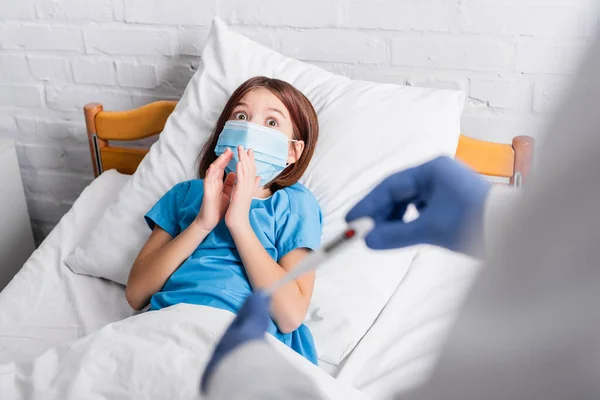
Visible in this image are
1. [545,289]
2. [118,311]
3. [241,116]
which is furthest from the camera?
[118,311]

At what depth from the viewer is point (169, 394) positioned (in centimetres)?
89

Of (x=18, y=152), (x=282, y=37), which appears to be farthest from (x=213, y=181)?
(x=18, y=152)

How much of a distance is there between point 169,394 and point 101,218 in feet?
2.20

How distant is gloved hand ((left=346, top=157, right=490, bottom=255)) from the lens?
483 millimetres

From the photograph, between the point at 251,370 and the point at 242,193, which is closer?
the point at 251,370

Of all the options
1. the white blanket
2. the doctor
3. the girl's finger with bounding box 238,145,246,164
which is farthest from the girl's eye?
the doctor

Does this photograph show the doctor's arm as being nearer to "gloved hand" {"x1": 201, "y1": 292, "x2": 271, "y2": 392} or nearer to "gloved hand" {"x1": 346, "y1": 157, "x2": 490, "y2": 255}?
"gloved hand" {"x1": 201, "y1": 292, "x2": 271, "y2": 392}

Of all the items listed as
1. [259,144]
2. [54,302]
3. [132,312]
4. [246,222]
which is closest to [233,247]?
[246,222]

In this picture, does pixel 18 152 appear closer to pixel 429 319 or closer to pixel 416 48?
pixel 416 48

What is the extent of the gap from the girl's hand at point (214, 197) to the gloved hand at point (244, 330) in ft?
1.90

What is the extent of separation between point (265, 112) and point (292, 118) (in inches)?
2.7

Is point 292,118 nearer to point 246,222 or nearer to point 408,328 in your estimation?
point 246,222

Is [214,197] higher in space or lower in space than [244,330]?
lower

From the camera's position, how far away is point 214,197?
1155 millimetres
